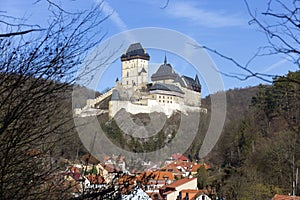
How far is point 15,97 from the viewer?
210 centimetres

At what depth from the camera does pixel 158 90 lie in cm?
3694

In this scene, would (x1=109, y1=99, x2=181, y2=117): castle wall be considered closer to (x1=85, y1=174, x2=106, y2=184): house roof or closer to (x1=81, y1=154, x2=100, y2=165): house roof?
(x1=81, y1=154, x2=100, y2=165): house roof

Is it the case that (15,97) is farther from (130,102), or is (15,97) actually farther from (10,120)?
(130,102)

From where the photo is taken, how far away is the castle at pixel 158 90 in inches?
1171

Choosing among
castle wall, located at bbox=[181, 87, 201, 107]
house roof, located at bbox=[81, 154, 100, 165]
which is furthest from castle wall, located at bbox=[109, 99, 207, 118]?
house roof, located at bbox=[81, 154, 100, 165]

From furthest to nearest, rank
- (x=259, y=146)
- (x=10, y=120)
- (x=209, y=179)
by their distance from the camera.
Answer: (x=259, y=146)
(x=209, y=179)
(x=10, y=120)

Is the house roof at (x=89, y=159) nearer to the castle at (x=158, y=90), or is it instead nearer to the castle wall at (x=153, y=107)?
the castle at (x=158, y=90)

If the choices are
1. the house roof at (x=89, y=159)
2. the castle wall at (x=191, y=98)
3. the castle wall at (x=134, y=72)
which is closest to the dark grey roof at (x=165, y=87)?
the castle wall at (x=191, y=98)

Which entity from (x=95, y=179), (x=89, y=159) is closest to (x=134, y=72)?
(x=89, y=159)

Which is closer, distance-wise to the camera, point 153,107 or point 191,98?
point 191,98

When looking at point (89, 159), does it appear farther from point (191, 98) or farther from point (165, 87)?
point (165, 87)

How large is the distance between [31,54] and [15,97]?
0.25 m

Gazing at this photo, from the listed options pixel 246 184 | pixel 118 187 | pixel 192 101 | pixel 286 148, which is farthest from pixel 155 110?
pixel 118 187

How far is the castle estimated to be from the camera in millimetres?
29750
